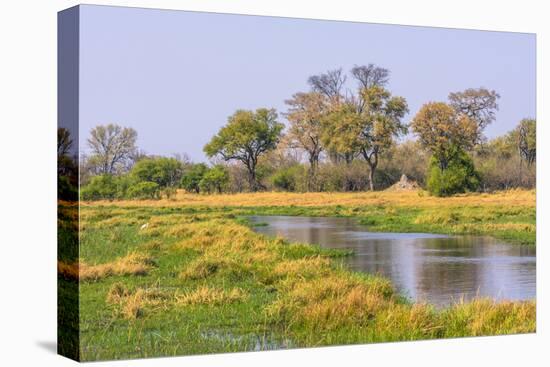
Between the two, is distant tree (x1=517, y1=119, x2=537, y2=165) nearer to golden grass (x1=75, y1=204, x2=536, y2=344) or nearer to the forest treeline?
the forest treeline

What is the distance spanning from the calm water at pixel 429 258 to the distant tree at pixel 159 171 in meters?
1.39

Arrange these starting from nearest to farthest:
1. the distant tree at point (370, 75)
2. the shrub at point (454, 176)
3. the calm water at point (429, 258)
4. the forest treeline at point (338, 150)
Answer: the forest treeline at point (338, 150), the calm water at point (429, 258), the distant tree at point (370, 75), the shrub at point (454, 176)

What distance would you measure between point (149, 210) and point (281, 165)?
228 cm

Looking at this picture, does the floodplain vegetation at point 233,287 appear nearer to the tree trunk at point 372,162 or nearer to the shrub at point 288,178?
the shrub at point 288,178

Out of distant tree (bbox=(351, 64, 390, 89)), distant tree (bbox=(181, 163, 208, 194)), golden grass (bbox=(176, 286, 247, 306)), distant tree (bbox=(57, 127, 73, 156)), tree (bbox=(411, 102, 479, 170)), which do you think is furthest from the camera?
tree (bbox=(411, 102, 479, 170))

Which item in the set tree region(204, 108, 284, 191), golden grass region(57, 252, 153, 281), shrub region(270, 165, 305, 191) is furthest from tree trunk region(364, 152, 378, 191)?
golden grass region(57, 252, 153, 281)

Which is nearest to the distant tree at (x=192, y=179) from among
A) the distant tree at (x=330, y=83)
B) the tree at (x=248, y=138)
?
the tree at (x=248, y=138)

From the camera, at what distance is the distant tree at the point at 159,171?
59.8 feet

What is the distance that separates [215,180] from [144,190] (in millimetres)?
1140

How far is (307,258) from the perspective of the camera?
19.0 metres

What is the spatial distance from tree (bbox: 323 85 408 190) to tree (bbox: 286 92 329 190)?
19 cm

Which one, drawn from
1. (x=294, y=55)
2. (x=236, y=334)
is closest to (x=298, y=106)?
(x=294, y=55)

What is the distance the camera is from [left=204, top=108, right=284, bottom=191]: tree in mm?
18750

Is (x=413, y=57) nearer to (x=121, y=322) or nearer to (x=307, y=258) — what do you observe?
(x=307, y=258)
